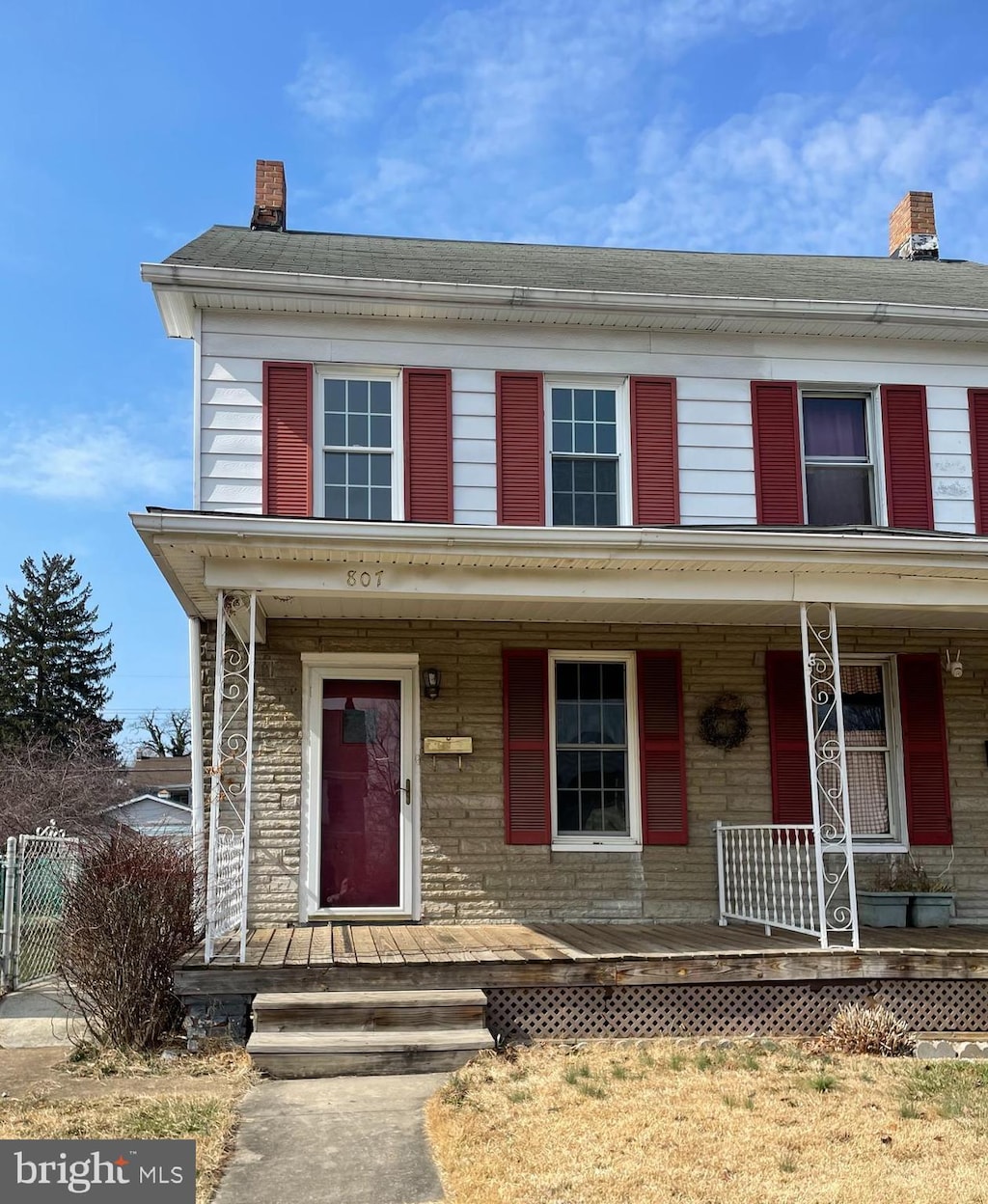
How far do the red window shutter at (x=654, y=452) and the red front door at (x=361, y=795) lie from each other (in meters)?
2.59

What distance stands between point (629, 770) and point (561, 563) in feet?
8.18

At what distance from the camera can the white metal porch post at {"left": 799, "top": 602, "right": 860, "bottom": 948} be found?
7137 millimetres

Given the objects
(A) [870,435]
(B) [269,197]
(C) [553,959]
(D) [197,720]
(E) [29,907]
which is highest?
(B) [269,197]

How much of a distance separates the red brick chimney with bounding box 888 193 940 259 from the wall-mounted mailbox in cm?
822

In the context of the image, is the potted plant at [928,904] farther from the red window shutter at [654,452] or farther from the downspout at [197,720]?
the downspout at [197,720]

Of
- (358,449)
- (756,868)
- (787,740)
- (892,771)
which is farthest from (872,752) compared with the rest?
(358,449)

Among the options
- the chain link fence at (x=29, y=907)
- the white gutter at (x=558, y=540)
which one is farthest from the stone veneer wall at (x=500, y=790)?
the white gutter at (x=558, y=540)

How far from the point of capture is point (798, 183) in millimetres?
10586

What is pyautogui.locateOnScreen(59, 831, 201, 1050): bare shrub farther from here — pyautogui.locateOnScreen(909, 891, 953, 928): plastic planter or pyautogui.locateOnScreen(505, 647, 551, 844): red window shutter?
pyautogui.locateOnScreen(909, 891, 953, 928): plastic planter

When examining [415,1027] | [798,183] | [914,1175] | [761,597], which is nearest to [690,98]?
[798,183]

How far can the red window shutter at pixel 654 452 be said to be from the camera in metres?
9.30

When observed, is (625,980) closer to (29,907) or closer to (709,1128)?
(709,1128)

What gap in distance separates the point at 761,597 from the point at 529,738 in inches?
92.3

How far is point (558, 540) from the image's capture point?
7059 millimetres
